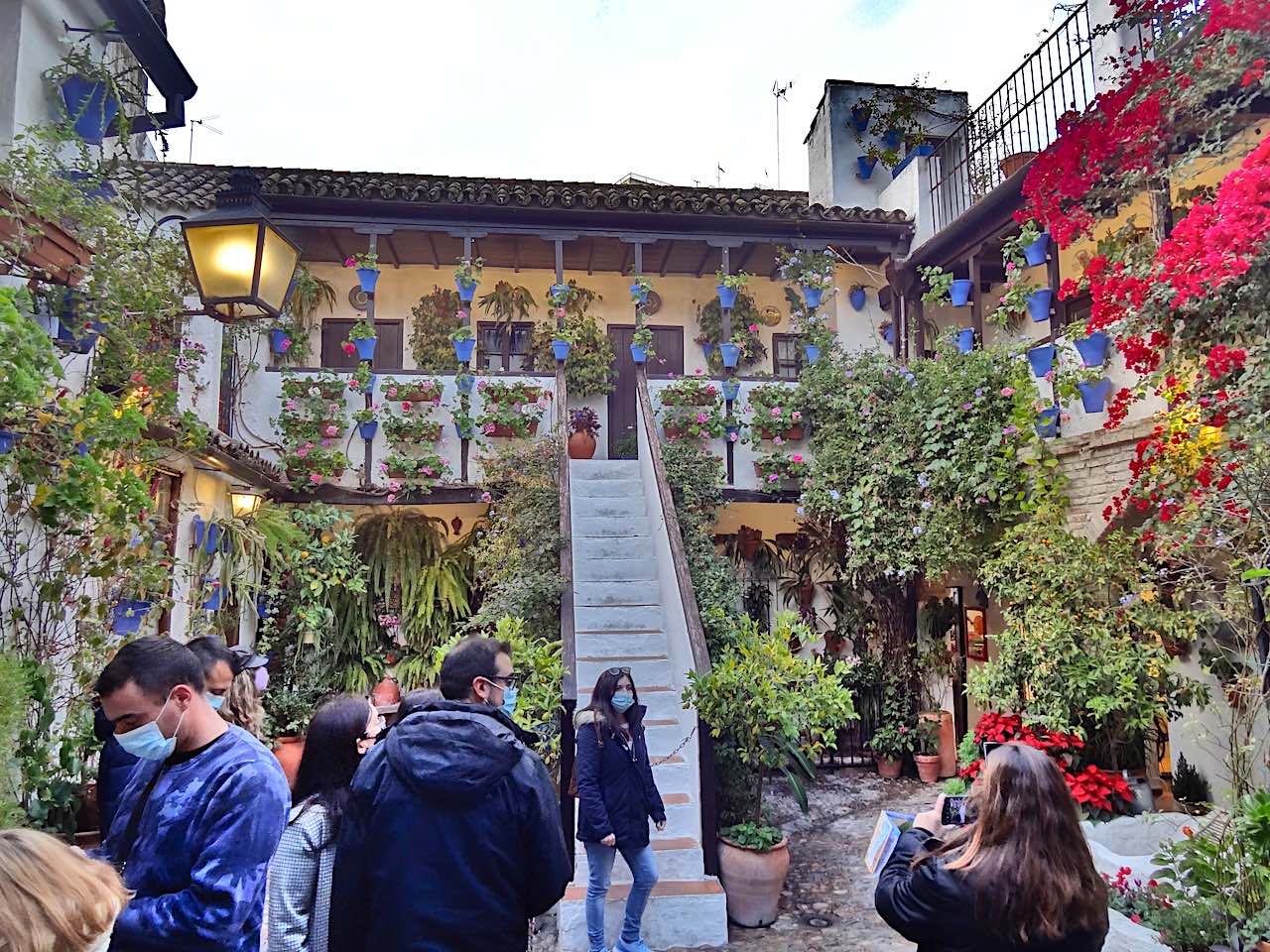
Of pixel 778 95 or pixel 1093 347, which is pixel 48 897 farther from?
pixel 778 95

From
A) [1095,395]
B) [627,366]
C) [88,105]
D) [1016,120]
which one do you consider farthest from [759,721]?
[1016,120]

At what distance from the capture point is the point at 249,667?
176 inches

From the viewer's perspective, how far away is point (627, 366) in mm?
11727

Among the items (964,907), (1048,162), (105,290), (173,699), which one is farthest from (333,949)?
(1048,162)

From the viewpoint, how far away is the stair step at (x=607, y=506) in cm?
923

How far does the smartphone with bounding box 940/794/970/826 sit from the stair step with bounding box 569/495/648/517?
687 cm

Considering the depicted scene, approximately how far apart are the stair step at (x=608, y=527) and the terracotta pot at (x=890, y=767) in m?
3.74

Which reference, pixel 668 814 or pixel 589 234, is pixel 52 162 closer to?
pixel 668 814

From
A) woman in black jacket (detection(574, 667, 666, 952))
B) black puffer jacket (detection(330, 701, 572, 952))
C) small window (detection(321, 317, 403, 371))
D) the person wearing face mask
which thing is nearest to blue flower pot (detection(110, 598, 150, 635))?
woman in black jacket (detection(574, 667, 666, 952))

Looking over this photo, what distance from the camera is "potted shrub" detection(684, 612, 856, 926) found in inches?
209

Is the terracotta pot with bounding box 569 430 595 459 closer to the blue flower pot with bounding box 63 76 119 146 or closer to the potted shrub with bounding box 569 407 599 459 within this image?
the potted shrub with bounding box 569 407 599 459

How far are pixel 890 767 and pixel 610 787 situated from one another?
5703 millimetres

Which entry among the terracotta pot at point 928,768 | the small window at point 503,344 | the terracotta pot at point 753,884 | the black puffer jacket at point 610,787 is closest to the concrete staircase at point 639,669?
the terracotta pot at point 753,884

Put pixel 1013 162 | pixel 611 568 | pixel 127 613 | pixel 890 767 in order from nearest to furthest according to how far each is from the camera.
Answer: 1. pixel 127 613
2. pixel 611 568
3. pixel 1013 162
4. pixel 890 767
